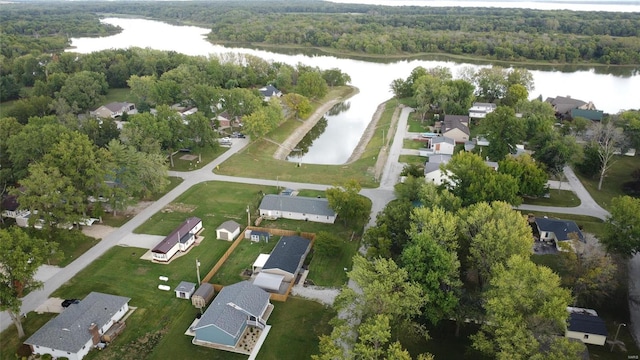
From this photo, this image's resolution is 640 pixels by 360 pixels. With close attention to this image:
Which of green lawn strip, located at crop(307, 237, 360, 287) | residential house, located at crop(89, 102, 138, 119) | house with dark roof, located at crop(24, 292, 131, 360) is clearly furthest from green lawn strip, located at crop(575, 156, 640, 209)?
residential house, located at crop(89, 102, 138, 119)

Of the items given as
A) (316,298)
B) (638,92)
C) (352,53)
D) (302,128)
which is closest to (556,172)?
(316,298)

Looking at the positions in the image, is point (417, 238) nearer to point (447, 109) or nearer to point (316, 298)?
point (316, 298)

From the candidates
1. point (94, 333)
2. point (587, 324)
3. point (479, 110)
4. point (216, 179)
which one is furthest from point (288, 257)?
point (479, 110)

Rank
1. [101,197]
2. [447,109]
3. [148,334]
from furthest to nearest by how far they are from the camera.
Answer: [447,109], [101,197], [148,334]

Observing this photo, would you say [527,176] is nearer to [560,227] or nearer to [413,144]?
[560,227]

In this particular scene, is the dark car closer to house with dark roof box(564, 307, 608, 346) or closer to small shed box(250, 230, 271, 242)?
small shed box(250, 230, 271, 242)

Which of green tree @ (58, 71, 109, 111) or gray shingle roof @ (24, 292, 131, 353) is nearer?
gray shingle roof @ (24, 292, 131, 353)
